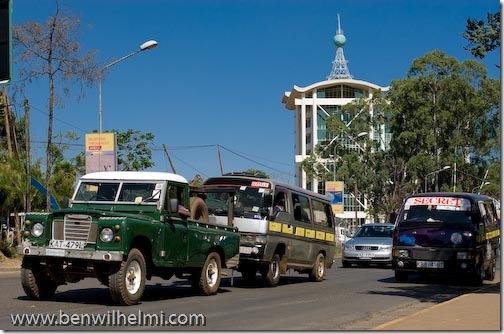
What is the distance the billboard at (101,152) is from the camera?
3250cm

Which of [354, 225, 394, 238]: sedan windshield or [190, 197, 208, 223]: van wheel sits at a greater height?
[190, 197, 208, 223]: van wheel

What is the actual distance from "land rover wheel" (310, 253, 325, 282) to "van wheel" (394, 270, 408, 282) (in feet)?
6.29

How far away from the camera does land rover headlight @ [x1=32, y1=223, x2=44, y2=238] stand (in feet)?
46.0

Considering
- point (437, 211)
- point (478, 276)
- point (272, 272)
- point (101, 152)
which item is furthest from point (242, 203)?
point (101, 152)

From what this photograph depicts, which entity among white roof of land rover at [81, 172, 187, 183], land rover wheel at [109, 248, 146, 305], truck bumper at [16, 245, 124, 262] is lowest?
land rover wheel at [109, 248, 146, 305]

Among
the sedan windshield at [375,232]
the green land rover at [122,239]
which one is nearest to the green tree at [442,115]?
the sedan windshield at [375,232]

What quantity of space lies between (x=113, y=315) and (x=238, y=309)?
2449 mm

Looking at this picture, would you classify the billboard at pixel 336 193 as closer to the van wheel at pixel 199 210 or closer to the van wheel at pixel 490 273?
the van wheel at pixel 490 273

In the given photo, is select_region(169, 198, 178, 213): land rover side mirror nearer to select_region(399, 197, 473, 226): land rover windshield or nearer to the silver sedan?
select_region(399, 197, 473, 226): land rover windshield

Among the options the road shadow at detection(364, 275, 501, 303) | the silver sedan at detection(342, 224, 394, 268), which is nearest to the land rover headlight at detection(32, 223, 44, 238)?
the road shadow at detection(364, 275, 501, 303)

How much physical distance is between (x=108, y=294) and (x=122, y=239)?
314 centimetres

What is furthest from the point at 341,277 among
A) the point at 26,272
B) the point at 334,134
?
the point at 334,134

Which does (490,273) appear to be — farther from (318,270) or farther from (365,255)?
(365,255)

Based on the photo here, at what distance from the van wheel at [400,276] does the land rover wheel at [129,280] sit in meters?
9.35
